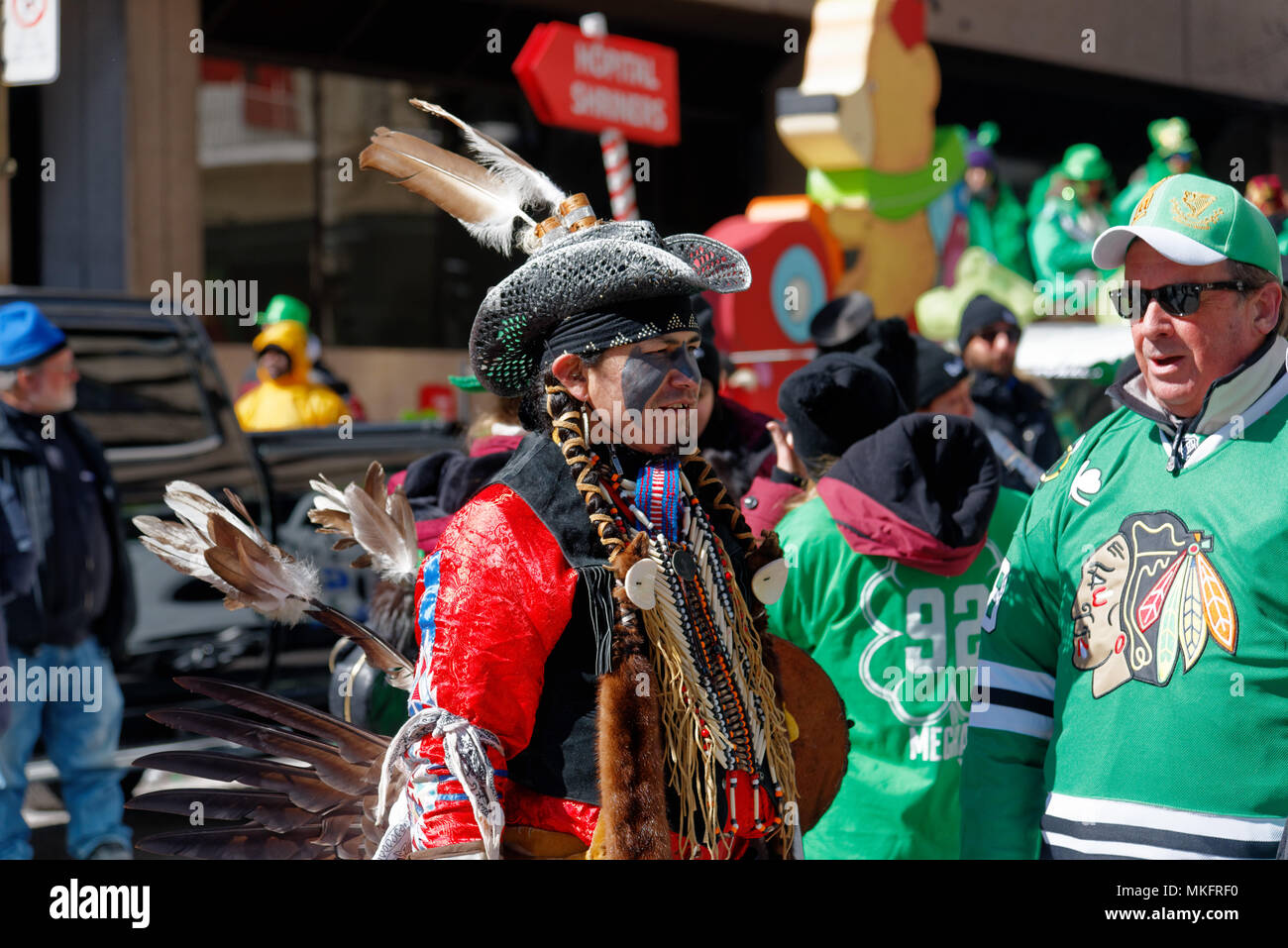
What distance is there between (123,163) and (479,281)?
16.5ft

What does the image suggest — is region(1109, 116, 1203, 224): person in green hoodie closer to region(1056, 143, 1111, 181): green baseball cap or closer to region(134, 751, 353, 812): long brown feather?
region(1056, 143, 1111, 181): green baseball cap

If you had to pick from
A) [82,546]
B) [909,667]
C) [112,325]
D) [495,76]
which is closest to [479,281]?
[495,76]

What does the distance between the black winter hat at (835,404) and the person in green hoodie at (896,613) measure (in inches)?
8.8

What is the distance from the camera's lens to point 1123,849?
8.11 ft

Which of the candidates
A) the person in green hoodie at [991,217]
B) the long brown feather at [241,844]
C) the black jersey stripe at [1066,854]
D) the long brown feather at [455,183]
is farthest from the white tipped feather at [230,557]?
the person in green hoodie at [991,217]

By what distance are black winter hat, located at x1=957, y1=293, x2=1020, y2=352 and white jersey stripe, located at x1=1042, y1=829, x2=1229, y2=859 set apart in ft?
16.4

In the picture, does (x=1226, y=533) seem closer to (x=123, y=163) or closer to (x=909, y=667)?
(x=909, y=667)

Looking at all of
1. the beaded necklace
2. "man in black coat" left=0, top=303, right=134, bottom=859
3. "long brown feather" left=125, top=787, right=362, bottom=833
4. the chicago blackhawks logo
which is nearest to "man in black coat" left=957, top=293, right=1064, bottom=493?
"man in black coat" left=0, top=303, right=134, bottom=859

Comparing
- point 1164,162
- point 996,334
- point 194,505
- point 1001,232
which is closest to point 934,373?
point 996,334

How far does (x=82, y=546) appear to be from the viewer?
221 inches

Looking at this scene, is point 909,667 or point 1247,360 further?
point 909,667

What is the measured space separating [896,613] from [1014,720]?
108 cm

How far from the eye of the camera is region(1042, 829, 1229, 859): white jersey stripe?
2420mm

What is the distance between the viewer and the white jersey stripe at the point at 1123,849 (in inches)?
95.3
